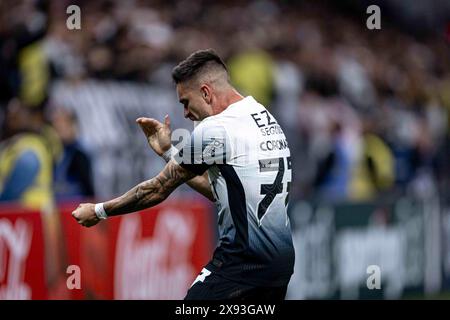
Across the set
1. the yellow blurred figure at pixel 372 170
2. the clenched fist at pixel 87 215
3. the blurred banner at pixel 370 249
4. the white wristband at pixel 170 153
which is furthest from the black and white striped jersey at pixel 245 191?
the yellow blurred figure at pixel 372 170

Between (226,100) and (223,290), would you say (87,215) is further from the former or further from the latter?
(226,100)

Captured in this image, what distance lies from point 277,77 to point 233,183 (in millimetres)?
9555

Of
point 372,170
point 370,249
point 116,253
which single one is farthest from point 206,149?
point 372,170

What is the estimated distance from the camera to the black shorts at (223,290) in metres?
6.73

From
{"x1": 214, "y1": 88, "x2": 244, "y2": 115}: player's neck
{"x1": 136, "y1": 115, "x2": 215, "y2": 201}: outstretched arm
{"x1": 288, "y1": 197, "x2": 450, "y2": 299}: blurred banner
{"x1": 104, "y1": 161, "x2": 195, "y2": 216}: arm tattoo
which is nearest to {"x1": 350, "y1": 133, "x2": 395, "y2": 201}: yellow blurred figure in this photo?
{"x1": 288, "y1": 197, "x2": 450, "y2": 299}: blurred banner

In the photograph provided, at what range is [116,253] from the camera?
36.0 ft

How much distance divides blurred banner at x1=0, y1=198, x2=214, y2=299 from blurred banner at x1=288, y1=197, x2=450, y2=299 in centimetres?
172

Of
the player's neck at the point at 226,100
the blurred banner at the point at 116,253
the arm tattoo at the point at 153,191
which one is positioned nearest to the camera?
the arm tattoo at the point at 153,191

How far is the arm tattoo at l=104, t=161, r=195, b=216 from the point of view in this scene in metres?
6.75

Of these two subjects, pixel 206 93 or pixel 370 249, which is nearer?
pixel 206 93

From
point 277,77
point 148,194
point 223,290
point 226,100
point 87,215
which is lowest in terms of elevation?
point 223,290

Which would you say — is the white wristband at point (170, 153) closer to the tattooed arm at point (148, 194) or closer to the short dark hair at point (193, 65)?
the tattooed arm at point (148, 194)

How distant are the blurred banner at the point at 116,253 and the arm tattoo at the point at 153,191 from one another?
10.3ft

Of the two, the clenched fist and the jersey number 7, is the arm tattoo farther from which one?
Result: the jersey number 7
